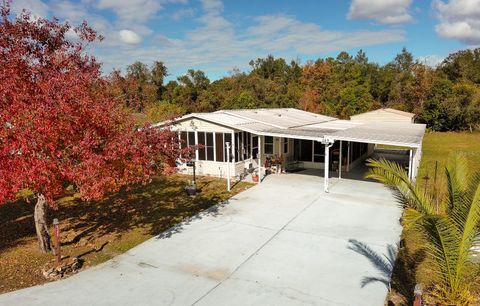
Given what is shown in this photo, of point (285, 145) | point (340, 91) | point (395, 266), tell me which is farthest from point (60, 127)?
point (340, 91)

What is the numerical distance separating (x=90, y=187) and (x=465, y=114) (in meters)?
44.4

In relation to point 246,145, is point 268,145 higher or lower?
lower

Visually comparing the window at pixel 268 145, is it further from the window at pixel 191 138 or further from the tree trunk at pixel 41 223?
the tree trunk at pixel 41 223

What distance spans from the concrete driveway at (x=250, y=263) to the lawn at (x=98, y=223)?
67 cm

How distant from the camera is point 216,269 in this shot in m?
7.70

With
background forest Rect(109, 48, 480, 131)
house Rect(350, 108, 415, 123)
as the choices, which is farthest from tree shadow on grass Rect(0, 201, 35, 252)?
house Rect(350, 108, 415, 123)

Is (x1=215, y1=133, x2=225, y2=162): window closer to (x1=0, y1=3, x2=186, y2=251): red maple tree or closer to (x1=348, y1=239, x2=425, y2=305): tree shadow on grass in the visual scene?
(x1=0, y1=3, x2=186, y2=251): red maple tree

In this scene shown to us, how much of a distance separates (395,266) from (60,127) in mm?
7789

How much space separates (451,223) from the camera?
17.3ft

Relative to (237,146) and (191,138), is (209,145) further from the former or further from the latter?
(237,146)

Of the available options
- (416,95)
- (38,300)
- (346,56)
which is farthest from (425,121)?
(38,300)

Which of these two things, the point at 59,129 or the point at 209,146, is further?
the point at 209,146

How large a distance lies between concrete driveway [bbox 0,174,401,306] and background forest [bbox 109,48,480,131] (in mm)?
29020

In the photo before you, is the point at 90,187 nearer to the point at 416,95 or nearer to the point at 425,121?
the point at 425,121
